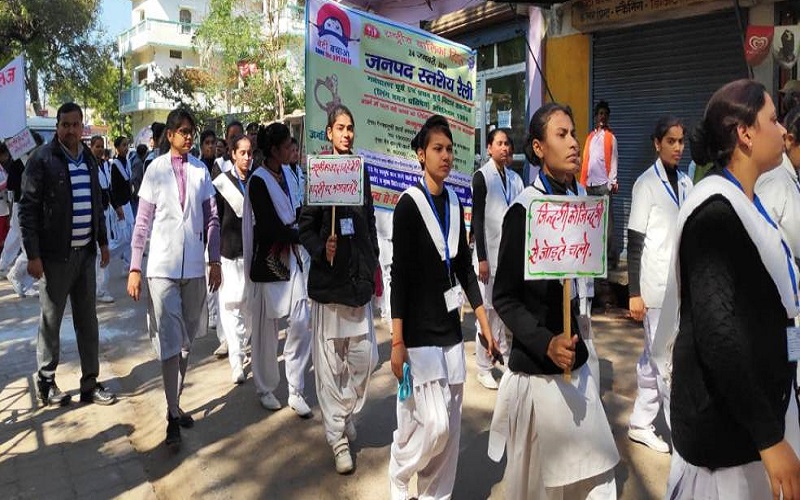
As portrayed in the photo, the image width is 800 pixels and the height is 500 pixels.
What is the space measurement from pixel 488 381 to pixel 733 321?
146 inches

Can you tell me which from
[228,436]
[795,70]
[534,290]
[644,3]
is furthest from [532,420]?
[644,3]

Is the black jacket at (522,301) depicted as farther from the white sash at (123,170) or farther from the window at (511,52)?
the white sash at (123,170)

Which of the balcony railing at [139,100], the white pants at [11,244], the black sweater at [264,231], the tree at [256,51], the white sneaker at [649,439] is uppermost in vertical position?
the balcony railing at [139,100]

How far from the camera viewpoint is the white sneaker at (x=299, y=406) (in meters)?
4.98

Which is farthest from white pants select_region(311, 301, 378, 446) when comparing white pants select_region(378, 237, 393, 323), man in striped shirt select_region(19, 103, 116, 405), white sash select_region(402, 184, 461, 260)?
white pants select_region(378, 237, 393, 323)

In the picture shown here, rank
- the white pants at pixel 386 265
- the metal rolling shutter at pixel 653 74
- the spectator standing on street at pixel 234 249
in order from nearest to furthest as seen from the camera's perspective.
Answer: the spectator standing on street at pixel 234 249 → the white pants at pixel 386 265 → the metal rolling shutter at pixel 653 74

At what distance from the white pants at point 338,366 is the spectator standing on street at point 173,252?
985 mm

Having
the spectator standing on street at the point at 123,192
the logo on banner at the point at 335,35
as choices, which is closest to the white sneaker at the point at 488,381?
the logo on banner at the point at 335,35

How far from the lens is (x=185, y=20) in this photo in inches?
1892

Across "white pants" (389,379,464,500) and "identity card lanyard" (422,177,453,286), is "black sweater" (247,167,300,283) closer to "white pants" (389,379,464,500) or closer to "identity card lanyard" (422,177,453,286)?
"identity card lanyard" (422,177,453,286)

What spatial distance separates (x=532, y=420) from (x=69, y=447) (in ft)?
11.1

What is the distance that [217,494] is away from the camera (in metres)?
3.93

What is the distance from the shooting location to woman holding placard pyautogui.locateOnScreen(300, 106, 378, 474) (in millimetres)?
4191

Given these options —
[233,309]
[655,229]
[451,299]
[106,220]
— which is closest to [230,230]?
[233,309]
